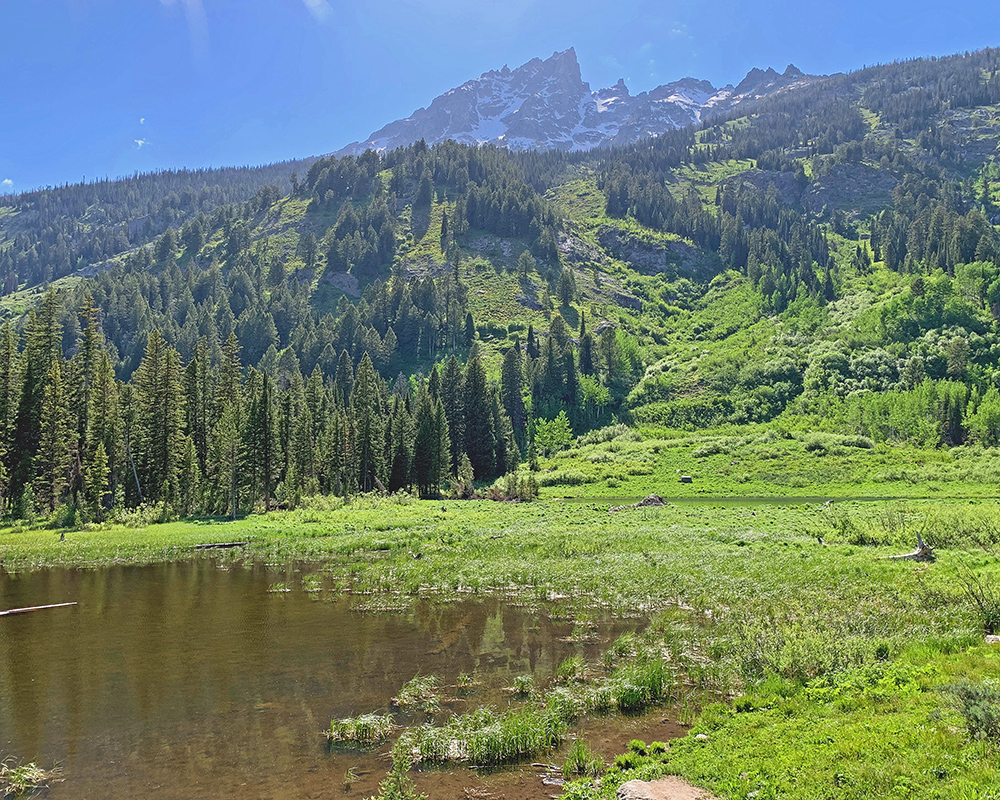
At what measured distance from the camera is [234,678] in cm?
1717

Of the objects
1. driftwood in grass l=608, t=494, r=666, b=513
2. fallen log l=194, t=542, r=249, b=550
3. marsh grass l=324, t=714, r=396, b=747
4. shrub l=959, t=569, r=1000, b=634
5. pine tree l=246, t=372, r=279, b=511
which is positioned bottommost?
driftwood in grass l=608, t=494, r=666, b=513

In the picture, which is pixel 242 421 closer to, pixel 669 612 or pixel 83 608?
pixel 83 608

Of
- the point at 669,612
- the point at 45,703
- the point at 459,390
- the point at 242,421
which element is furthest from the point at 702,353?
the point at 45,703

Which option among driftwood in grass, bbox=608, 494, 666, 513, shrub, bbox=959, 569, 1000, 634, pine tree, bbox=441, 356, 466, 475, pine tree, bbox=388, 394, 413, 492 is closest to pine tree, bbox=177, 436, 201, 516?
pine tree, bbox=388, 394, 413, 492

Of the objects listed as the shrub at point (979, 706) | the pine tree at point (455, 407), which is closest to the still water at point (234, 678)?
the shrub at point (979, 706)

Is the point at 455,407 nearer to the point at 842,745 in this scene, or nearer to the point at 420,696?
the point at 420,696

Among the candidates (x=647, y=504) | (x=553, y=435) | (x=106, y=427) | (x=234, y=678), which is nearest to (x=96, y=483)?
(x=106, y=427)

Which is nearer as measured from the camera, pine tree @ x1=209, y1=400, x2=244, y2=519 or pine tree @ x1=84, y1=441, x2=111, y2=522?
pine tree @ x1=84, y1=441, x2=111, y2=522

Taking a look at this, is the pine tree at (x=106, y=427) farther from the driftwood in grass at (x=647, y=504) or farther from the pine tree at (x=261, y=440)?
the driftwood in grass at (x=647, y=504)

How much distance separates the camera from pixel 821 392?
136 meters

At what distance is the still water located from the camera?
12.1 metres

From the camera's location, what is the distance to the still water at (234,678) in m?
12.1

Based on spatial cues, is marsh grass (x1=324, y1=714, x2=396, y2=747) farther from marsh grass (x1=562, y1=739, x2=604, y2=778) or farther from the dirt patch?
the dirt patch

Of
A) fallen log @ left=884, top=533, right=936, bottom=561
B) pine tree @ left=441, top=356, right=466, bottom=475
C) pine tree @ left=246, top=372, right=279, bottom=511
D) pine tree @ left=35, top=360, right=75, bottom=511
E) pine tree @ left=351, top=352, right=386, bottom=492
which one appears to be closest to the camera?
fallen log @ left=884, top=533, right=936, bottom=561
